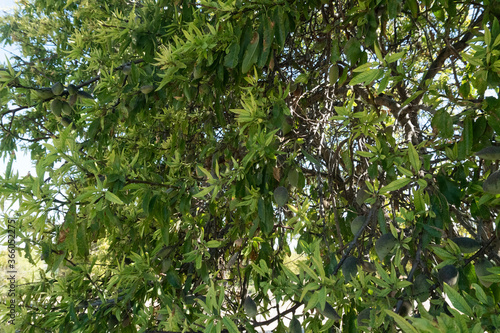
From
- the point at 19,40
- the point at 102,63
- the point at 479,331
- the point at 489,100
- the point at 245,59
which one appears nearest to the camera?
the point at 479,331

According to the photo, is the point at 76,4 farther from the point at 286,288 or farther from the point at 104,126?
the point at 286,288

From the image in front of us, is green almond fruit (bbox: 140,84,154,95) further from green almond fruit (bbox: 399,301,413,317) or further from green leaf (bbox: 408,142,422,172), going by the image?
green almond fruit (bbox: 399,301,413,317)

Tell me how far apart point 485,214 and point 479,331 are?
0.55 m

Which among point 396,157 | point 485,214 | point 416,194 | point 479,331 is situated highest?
point 396,157

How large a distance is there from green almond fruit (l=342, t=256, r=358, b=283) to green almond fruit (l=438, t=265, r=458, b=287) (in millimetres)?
231

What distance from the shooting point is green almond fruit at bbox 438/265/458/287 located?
0.92m

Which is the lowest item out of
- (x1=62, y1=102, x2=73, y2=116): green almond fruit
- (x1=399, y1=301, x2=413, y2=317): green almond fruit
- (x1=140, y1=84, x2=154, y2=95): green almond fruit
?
(x1=399, y1=301, x2=413, y2=317): green almond fruit

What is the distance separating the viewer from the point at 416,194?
100 cm

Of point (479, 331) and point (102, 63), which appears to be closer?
point (479, 331)

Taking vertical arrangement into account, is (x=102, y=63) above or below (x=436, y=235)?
above

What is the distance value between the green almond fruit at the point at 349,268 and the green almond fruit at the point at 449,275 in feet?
0.76

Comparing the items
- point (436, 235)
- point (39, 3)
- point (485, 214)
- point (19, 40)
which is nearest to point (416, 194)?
point (436, 235)

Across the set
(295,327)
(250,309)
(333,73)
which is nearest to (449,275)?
(295,327)

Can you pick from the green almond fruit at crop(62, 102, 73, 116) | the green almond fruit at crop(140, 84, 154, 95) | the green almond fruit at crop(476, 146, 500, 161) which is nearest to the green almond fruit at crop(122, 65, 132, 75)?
the green almond fruit at crop(140, 84, 154, 95)
